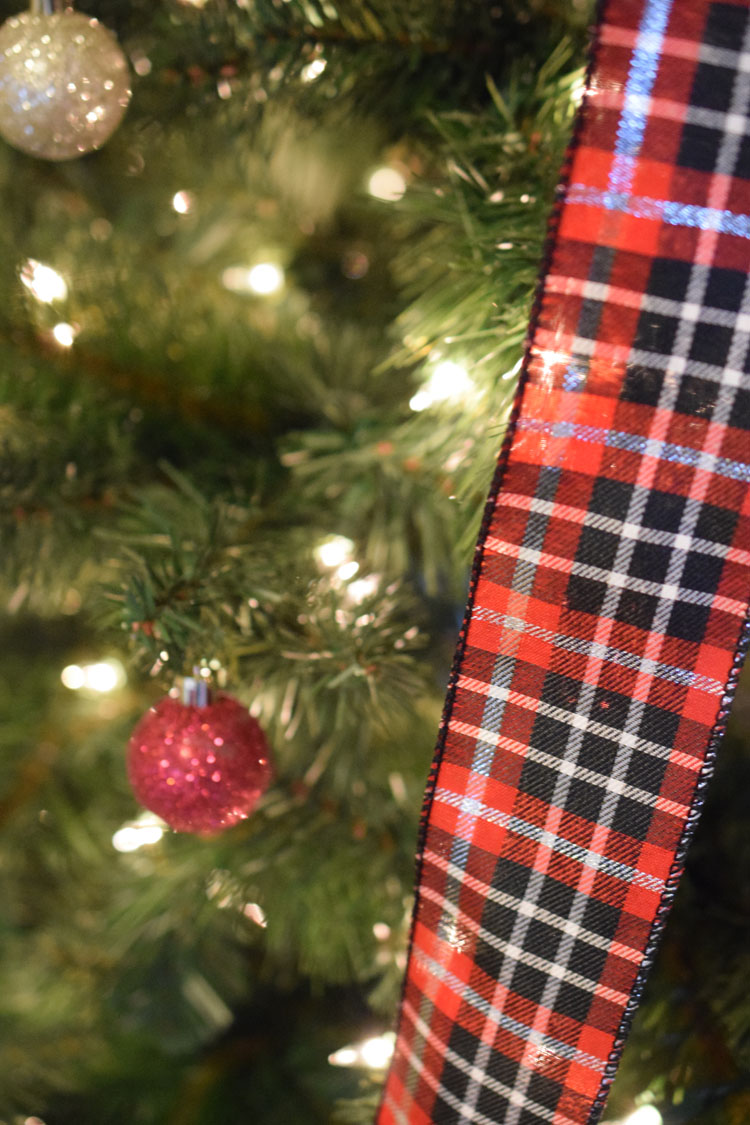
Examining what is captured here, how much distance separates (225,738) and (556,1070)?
214mm

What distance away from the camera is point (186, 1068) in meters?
0.67

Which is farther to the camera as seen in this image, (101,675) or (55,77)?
(101,675)

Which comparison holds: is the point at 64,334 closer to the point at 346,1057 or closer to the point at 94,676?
the point at 94,676

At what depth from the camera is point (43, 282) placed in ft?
1.59

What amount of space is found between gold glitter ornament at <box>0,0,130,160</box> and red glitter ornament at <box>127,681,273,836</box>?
298mm

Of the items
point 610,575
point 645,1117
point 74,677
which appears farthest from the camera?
point 74,677

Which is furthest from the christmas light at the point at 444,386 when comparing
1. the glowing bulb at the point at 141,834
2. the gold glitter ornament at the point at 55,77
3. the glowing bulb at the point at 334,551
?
the glowing bulb at the point at 141,834

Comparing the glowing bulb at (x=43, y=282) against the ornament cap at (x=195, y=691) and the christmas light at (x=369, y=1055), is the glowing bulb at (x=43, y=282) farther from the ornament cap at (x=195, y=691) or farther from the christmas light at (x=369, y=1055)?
the christmas light at (x=369, y=1055)

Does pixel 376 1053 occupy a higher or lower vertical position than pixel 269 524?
lower

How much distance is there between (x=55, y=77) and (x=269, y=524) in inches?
10.6

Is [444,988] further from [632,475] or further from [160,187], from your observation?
[160,187]

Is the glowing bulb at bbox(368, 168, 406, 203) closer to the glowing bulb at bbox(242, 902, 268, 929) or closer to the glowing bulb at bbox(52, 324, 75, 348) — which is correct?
the glowing bulb at bbox(52, 324, 75, 348)

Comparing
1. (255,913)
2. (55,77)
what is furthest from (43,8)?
(255,913)

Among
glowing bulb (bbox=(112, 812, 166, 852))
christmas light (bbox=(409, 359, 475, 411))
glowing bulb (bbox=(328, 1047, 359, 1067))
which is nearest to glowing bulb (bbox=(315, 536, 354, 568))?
christmas light (bbox=(409, 359, 475, 411))
